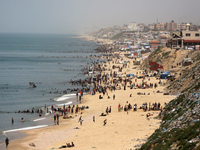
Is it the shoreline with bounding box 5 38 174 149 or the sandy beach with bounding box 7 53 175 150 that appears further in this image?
the shoreline with bounding box 5 38 174 149

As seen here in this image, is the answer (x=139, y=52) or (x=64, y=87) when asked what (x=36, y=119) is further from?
(x=139, y=52)

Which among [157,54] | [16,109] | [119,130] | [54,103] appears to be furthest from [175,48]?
[119,130]

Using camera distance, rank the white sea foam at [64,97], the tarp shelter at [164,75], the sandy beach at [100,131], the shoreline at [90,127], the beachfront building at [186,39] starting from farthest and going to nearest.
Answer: the beachfront building at [186,39] → the tarp shelter at [164,75] → the white sea foam at [64,97] → the shoreline at [90,127] → the sandy beach at [100,131]

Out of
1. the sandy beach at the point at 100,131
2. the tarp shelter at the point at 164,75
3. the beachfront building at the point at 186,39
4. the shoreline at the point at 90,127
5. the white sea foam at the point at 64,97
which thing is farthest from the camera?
the beachfront building at the point at 186,39

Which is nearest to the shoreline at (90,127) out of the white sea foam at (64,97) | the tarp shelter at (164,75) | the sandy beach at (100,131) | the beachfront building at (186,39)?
the sandy beach at (100,131)

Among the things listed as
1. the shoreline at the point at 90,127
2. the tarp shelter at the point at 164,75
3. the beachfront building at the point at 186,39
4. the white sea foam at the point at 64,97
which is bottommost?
the white sea foam at the point at 64,97

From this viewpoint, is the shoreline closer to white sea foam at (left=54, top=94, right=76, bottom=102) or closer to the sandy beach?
the sandy beach

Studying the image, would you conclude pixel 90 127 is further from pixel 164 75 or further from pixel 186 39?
pixel 186 39

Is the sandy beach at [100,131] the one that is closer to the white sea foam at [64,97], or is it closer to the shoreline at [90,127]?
the shoreline at [90,127]

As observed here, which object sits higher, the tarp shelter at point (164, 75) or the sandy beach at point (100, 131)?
the tarp shelter at point (164, 75)

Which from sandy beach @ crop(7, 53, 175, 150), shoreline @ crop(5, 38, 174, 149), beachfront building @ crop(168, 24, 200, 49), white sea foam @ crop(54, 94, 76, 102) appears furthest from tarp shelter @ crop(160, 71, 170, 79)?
beachfront building @ crop(168, 24, 200, 49)

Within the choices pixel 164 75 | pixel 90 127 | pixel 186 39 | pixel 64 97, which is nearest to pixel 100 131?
pixel 90 127

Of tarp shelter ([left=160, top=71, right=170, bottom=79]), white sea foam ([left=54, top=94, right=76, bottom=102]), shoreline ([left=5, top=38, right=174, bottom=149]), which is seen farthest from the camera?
tarp shelter ([left=160, top=71, right=170, bottom=79])

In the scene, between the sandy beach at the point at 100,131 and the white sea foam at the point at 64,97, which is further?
the white sea foam at the point at 64,97
